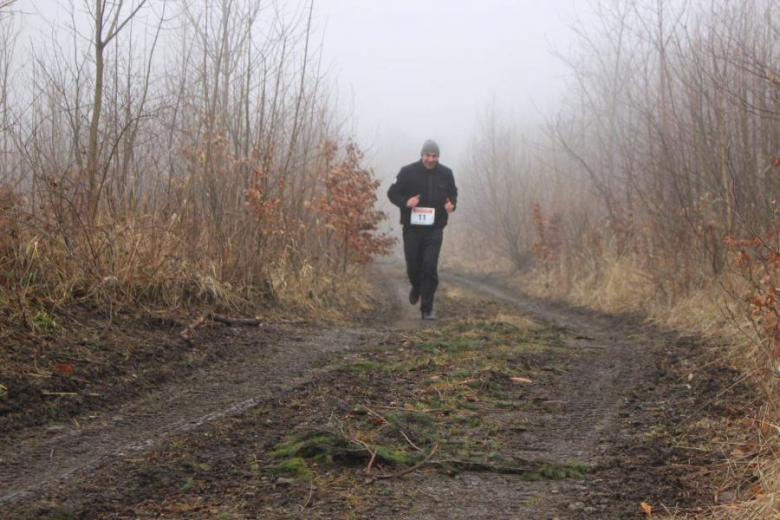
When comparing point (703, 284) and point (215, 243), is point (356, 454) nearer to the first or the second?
point (215, 243)

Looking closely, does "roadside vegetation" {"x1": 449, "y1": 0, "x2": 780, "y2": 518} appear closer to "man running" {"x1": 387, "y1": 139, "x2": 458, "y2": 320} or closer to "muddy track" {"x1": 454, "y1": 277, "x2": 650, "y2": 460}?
"muddy track" {"x1": 454, "y1": 277, "x2": 650, "y2": 460}

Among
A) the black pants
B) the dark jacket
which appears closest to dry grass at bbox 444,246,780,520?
the black pants

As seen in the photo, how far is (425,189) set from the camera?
30.6 feet

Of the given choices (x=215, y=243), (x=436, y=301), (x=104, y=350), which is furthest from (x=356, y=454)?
(x=436, y=301)

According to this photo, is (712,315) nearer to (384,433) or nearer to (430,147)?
(430,147)

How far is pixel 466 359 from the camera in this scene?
577 cm

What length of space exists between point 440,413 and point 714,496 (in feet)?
5.08

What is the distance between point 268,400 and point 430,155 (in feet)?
18.0

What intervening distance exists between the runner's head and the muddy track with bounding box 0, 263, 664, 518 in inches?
114

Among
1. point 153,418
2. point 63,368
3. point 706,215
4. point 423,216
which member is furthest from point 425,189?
point 153,418

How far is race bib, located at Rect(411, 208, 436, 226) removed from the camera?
9.19m

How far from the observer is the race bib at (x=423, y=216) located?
30.1 ft

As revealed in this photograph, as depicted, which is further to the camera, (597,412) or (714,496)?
(597,412)

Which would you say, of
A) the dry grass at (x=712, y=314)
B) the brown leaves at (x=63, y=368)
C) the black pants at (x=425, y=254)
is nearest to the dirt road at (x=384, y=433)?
the dry grass at (x=712, y=314)
